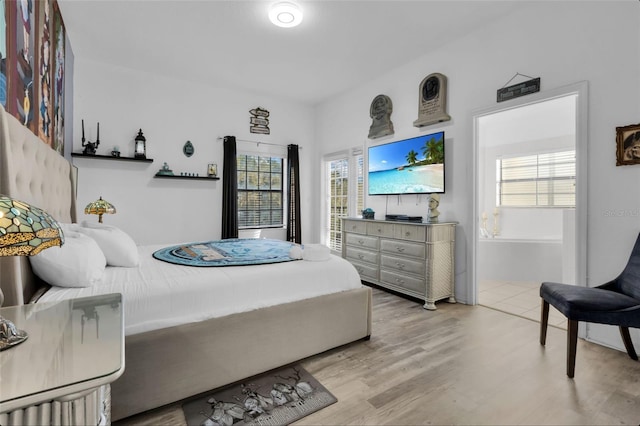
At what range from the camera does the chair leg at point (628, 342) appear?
2100 mm

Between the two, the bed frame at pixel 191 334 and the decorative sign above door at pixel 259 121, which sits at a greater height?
the decorative sign above door at pixel 259 121

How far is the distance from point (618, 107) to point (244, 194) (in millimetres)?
4593

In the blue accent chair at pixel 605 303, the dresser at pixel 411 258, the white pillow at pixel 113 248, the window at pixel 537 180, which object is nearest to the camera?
the blue accent chair at pixel 605 303

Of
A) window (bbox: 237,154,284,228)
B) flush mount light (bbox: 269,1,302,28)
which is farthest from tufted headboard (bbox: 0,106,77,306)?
window (bbox: 237,154,284,228)

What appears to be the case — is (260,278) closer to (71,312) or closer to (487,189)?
(71,312)

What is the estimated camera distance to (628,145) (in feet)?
7.29

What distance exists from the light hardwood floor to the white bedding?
0.50m

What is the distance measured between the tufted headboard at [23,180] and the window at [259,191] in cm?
268

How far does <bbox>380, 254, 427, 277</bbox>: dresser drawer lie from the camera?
3273 millimetres

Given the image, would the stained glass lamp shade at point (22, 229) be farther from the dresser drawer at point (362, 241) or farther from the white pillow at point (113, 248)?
the dresser drawer at point (362, 241)

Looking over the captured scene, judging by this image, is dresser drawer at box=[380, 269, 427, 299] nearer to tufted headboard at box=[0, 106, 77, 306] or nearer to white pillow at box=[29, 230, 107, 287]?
white pillow at box=[29, 230, 107, 287]

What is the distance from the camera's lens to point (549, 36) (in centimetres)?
267

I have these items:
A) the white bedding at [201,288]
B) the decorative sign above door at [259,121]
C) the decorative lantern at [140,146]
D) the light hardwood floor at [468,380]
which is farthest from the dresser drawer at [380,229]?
the decorative lantern at [140,146]

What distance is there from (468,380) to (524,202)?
13.6 ft
